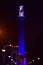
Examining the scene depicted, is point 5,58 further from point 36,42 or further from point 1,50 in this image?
point 36,42

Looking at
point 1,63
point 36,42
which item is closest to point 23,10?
point 36,42

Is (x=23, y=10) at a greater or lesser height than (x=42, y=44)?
greater

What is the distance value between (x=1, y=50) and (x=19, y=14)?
5053mm

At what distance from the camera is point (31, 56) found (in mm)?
18891

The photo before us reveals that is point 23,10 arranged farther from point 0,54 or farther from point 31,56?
point 0,54

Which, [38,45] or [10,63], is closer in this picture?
[10,63]

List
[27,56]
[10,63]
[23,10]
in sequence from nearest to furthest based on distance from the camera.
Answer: [10,63] < [27,56] < [23,10]

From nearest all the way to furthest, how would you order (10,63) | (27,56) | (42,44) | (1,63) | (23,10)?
(1,63) → (10,63) → (42,44) → (27,56) → (23,10)

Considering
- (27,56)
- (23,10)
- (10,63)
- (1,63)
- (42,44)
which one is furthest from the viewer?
(23,10)

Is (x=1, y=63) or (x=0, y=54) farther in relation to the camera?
(x=0, y=54)

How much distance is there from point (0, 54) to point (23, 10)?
5.96m

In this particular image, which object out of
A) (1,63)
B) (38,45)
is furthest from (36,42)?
(1,63)

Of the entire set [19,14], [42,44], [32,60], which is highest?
[19,14]

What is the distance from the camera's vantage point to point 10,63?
1602cm
